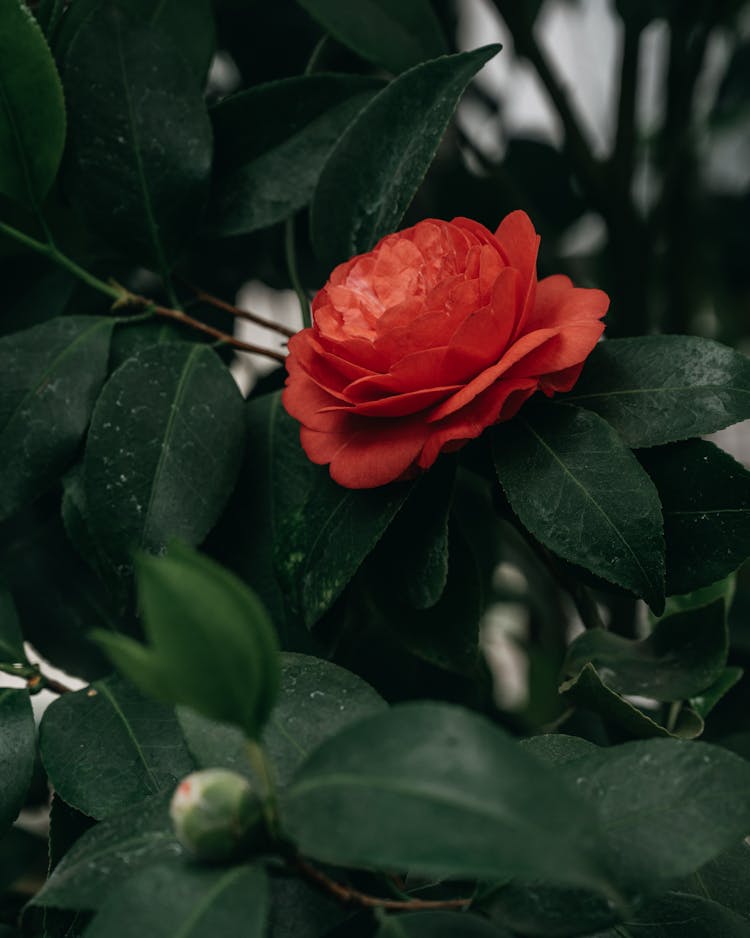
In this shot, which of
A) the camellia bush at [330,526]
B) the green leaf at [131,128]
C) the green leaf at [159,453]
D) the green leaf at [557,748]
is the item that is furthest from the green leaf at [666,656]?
the green leaf at [131,128]

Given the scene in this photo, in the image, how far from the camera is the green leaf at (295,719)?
1.16 ft

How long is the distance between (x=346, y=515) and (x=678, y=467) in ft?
0.52

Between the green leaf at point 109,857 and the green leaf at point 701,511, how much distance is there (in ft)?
0.83

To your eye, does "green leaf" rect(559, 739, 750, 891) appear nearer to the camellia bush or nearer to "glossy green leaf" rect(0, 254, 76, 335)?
the camellia bush

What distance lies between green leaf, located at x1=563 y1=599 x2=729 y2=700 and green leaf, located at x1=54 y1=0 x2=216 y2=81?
393 mm

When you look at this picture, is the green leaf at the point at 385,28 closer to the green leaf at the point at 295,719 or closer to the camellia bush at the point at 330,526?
the camellia bush at the point at 330,526

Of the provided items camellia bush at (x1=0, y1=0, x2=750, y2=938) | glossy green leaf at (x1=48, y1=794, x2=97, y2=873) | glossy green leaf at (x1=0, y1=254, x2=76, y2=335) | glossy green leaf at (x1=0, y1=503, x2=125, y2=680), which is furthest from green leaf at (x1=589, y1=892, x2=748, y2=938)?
glossy green leaf at (x1=0, y1=254, x2=76, y2=335)

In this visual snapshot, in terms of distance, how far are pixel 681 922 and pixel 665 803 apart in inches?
3.0

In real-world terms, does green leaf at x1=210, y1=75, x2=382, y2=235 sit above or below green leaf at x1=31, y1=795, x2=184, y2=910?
above

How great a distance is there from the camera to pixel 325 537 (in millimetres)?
459

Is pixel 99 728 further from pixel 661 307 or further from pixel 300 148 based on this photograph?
pixel 661 307

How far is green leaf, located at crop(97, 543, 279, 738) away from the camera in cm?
25

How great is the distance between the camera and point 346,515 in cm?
46

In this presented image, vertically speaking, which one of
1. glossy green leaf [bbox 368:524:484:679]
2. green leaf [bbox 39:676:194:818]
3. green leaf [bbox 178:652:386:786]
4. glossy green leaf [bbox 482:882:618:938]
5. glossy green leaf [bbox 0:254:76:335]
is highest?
glossy green leaf [bbox 0:254:76:335]
